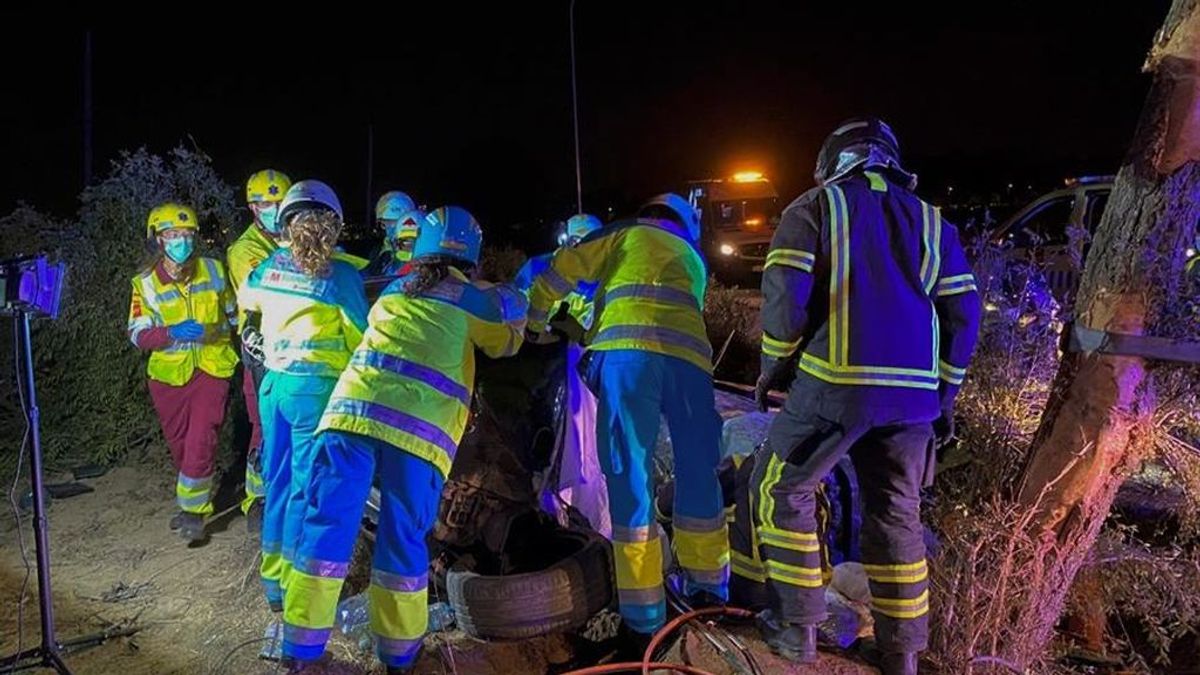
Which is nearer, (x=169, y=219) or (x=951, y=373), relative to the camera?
(x=951, y=373)

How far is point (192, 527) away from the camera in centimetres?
521

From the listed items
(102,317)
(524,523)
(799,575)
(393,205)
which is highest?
(393,205)

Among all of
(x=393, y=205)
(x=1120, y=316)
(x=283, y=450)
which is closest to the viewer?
(x=1120, y=316)

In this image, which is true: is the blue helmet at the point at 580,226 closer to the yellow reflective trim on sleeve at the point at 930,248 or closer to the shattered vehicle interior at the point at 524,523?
the shattered vehicle interior at the point at 524,523

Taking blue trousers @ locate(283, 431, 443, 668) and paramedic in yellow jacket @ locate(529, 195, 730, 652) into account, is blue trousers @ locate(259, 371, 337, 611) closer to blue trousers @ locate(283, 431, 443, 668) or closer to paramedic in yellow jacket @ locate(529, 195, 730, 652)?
blue trousers @ locate(283, 431, 443, 668)

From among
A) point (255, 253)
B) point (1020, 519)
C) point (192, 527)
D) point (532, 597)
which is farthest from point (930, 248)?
point (192, 527)

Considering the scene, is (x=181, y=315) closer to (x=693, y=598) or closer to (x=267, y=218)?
(x=267, y=218)

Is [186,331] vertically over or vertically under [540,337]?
over

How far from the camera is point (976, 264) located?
4.66 m

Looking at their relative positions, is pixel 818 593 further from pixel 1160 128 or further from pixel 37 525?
pixel 37 525

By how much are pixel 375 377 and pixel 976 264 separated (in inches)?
127

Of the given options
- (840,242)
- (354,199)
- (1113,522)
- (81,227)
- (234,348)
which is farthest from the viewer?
(354,199)

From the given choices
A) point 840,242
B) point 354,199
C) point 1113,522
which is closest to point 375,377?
point 840,242

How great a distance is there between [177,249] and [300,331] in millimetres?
1956
